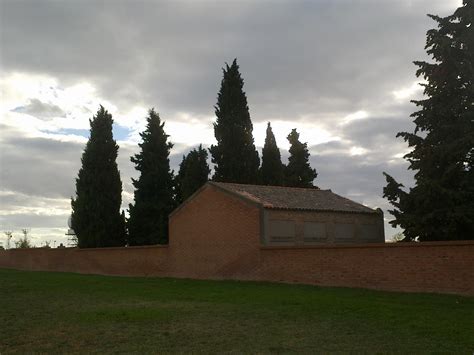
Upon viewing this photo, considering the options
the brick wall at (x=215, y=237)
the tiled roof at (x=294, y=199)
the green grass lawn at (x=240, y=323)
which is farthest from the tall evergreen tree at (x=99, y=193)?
the green grass lawn at (x=240, y=323)

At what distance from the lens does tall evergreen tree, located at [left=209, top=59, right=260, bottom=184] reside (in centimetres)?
3953

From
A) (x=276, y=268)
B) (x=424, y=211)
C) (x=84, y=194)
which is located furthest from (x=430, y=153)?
(x=84, y=194)

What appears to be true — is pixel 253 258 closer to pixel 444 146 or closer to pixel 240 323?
pixel 444 146

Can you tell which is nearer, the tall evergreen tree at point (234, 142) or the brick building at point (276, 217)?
the brick building at point (276, 217)

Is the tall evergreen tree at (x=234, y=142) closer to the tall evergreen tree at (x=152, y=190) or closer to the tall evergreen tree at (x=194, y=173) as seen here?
the tall evergreen tree at (x=194, y=173)

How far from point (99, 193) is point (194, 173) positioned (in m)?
7.35

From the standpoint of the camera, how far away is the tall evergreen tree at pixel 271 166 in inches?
1762

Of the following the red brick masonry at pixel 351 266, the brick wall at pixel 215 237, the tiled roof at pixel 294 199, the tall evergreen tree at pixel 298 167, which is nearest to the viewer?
the red brick masonry at pixel 351 266

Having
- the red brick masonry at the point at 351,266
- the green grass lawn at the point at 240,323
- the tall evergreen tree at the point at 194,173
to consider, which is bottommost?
the green grass lawn at the point at 240,323

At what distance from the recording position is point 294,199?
3073cm

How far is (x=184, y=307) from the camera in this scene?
15828 millimetres

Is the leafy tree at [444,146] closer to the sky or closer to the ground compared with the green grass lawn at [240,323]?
closer to the sky

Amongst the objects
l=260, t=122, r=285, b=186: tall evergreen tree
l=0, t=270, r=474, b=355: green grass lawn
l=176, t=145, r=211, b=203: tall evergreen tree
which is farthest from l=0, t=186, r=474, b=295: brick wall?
l=260, t=122, r=285, b=186: tall evergreen tree

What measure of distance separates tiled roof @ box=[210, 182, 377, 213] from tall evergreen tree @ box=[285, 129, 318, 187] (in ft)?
43.5
